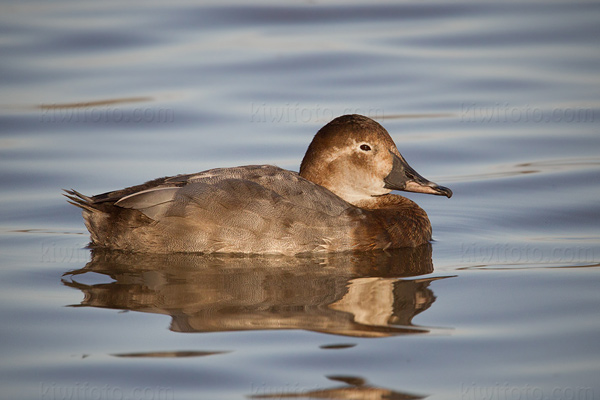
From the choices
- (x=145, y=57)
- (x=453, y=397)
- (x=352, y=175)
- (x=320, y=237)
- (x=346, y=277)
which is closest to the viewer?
(x=453, y=397)

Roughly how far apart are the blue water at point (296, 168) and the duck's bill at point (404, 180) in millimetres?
463

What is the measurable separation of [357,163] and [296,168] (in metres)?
1.85

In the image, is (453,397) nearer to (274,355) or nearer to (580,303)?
(274,355)

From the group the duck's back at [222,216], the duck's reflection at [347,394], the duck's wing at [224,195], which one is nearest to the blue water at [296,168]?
the duck's reflection at [347,394]

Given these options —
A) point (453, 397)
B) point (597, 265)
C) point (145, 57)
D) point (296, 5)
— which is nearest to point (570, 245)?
point (597, 265)

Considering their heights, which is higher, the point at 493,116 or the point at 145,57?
the point at 145,57

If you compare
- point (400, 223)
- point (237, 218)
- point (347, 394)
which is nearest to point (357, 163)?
point (400, 223)

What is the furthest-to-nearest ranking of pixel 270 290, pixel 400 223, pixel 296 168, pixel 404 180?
pixel 296 168
pixel 404 180
pixel 400 223
pixel 270 290

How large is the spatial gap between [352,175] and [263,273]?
1.53 m

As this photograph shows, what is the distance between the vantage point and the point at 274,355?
510cm

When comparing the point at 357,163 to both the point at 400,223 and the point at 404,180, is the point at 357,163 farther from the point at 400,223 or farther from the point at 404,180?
the point at 400,223

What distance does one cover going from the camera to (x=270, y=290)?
6.25 metres

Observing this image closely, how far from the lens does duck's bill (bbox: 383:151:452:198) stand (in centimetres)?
791

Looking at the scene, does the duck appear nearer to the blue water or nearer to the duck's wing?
the duck's wing
